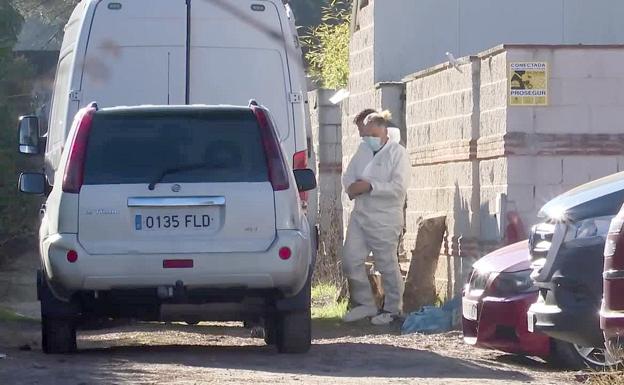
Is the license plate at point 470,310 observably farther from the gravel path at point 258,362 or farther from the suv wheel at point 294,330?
the suv wheel at point 294,330

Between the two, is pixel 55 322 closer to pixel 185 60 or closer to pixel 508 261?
pixel 185 60

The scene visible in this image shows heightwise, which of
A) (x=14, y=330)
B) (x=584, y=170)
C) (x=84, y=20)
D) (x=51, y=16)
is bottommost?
(x=14, y=330)

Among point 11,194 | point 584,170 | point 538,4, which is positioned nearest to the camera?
point 584,170

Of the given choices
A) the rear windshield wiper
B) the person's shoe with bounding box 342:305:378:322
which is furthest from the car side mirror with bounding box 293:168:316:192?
the person's shoe with bounding box 342:305:378:322

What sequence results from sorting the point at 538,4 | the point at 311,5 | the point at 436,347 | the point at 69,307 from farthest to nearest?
the point at 311,5 < the point at 538,4 < the point at 436,347 < the point at 69,307

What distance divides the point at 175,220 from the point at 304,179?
4.26ft

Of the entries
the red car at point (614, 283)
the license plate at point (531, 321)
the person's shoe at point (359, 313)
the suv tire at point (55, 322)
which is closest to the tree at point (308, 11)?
the person's shoe at point (359, 313)

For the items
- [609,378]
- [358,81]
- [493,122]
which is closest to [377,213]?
[493,122]

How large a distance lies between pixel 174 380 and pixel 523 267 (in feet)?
9.13

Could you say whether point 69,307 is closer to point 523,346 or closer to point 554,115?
point 523,346

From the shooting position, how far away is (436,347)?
37.3 ft

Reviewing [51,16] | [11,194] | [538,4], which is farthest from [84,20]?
[51,16]

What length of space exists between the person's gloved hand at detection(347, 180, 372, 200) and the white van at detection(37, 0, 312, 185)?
165 centimetres

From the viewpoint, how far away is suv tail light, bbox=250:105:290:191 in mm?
9766
